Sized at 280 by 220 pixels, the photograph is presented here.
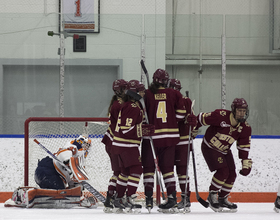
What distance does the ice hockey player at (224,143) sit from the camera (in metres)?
3.47

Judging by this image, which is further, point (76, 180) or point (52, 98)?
point (52, 98)

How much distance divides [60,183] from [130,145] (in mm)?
826

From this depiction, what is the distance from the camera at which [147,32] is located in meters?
5.23

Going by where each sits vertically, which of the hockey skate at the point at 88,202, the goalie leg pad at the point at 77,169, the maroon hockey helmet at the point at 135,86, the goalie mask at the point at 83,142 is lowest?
the hockey skate at the point at 88,202

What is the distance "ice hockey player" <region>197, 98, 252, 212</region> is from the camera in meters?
3.47

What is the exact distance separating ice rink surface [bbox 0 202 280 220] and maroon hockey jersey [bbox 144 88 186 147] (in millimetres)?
517

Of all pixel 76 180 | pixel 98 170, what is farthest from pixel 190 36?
pixel 76 180

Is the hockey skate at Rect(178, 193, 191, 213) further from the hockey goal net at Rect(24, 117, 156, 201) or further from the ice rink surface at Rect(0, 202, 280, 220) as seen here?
the hockey goal net at Rect(24, 117, 156, 201)

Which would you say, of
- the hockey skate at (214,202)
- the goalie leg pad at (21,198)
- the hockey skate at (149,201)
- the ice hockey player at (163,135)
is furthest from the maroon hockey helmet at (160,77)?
the goalie leg pad at (21,198)

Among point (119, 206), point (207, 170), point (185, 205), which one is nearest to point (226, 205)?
point (185, 205)

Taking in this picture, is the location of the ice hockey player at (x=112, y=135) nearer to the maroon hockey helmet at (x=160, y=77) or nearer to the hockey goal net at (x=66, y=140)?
the maroon hockey helmet at (x=160, y=77)

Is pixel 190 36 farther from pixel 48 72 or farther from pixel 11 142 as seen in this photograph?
pixel 11 142

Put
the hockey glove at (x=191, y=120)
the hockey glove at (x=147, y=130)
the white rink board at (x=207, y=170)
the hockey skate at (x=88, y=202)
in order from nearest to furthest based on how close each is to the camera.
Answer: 1. the hockey glove at (x=147, y=130)
2. the hockey glove at (x=191, y=120)
3. the hockey skate at (x=88, y=202)
4. the white rink board at (x=207, y=170)

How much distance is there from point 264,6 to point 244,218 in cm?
395
